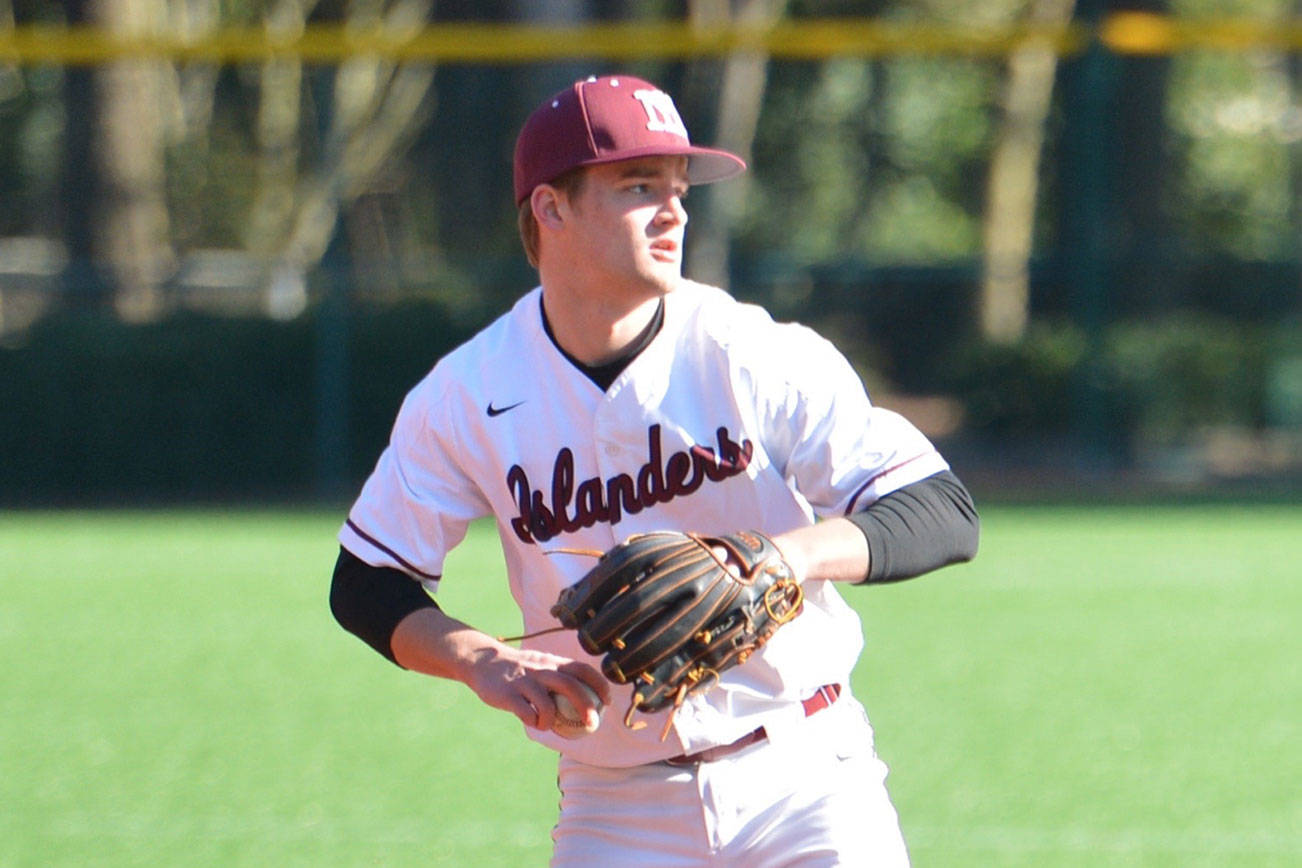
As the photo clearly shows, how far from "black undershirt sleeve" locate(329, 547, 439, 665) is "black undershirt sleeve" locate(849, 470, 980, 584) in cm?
79

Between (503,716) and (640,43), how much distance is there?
772 cm

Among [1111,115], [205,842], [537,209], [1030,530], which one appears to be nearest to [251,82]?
[1111,115]

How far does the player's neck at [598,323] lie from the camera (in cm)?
319

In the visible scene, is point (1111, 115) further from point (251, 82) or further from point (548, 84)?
point (251, 82)

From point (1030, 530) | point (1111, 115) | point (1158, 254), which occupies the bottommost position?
point (1030, 530)

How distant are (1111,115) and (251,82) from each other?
1411cm

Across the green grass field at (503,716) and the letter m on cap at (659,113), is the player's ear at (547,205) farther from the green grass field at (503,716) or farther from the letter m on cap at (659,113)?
the green grass field at (503,716)

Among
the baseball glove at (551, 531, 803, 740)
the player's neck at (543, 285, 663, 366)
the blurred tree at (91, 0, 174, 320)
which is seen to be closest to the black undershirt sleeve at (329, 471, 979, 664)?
the baseball glove at (551, 531, 803, 740)

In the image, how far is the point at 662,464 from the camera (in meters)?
3.10

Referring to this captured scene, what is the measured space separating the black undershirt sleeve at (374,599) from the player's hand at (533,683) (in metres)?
0.31

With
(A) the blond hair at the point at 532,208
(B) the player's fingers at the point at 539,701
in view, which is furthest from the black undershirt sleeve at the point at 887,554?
(A) the blond hair at the point at 532,208

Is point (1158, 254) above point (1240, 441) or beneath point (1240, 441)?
above

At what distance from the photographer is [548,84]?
14.4m

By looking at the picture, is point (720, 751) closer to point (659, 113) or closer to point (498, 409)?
point (498, 409)
